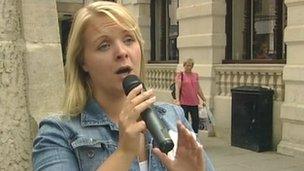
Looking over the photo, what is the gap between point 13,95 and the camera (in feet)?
9.02

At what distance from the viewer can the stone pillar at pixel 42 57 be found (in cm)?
284

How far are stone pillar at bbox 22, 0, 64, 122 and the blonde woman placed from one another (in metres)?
1.10

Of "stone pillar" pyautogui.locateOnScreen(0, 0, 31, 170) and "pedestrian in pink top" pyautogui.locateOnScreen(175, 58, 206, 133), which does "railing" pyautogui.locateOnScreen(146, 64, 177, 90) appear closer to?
"pedestrian in pink top" pyautogui.locateOnScreen(175, 58, 206, 133)

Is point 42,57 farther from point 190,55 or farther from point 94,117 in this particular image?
point 190,55

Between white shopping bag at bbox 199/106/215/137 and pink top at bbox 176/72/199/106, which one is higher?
pink top at bbox 176/72/199/106

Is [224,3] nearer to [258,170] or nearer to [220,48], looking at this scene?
[220,48]

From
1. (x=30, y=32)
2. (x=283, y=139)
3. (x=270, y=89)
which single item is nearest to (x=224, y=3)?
(x=270, y=89)

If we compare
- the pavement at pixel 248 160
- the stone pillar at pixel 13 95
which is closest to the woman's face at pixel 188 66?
the pavement at pixel 248 160

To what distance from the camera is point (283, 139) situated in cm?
916

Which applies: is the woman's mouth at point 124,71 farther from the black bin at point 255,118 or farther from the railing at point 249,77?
the railing at point 249,77

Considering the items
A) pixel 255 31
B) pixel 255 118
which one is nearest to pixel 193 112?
pixel 255 118

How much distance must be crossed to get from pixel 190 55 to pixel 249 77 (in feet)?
7.66

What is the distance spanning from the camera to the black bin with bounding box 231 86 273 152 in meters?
9.40

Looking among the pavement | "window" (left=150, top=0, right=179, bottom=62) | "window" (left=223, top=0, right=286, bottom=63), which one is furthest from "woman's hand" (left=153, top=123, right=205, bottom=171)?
"window" (left=150, top=0, right=179, bottom=62)
